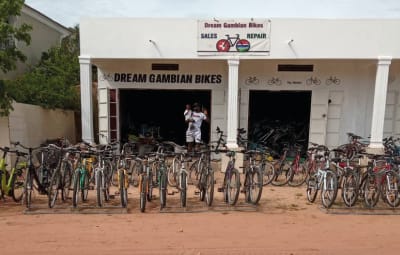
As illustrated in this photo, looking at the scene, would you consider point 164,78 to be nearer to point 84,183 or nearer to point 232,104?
point 232,104

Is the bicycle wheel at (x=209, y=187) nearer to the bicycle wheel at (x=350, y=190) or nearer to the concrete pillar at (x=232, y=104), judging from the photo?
the bicycle wheel at (x=350, y=190)

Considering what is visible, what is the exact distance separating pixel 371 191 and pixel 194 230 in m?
3.36

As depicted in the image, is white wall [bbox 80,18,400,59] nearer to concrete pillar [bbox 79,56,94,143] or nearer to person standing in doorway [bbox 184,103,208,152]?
concrete pillar [bbox 79,56,94,143]

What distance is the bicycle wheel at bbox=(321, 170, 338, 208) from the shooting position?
560cm

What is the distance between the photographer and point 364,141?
9.97m

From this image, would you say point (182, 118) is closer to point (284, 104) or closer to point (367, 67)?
point (284, 104)

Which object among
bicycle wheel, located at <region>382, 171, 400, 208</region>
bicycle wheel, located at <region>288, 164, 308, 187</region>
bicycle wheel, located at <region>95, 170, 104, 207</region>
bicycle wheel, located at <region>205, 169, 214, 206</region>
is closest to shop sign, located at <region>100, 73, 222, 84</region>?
bicycle wheel, located at <region>288, 164, 308, 187</region>

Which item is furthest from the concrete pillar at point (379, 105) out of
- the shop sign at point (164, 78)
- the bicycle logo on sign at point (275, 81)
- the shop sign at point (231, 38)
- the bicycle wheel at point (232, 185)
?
the bicycle wheel at point (232, 185)

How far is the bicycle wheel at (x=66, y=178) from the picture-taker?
19.0 ft

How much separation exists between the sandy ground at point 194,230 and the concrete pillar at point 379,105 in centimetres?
389

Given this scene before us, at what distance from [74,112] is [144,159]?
7.88 meters

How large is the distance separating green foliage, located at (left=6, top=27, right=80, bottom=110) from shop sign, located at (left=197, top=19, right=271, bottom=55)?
4860 millimetres

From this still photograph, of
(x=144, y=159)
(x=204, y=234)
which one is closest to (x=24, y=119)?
(x=144, y=159)

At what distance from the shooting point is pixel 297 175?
316 inches
